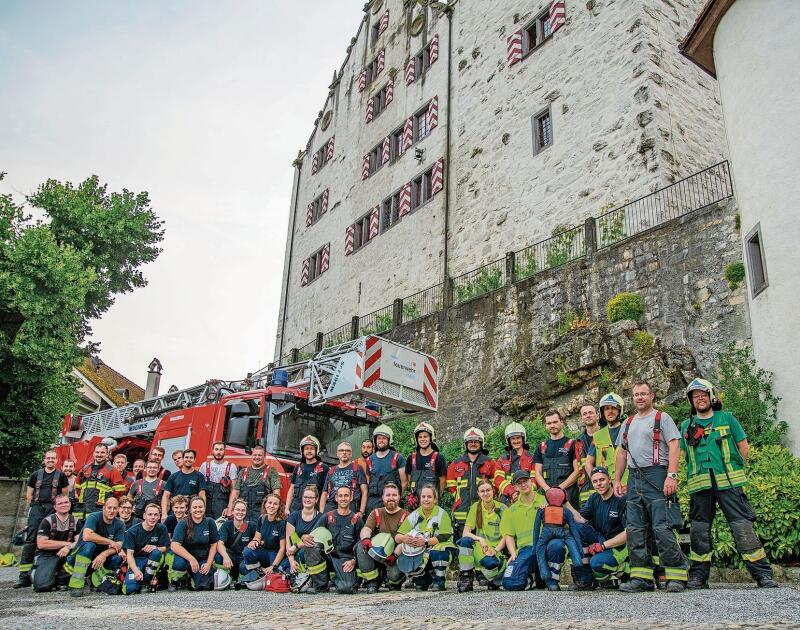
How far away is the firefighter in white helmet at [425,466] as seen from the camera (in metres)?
8.62

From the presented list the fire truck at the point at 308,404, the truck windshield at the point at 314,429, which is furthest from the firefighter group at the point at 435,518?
the fire truck at the point at 308,404

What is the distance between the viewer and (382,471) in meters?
8.86

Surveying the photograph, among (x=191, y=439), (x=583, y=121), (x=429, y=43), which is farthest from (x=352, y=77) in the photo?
(x=191, y=439)

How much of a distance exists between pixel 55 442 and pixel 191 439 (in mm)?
8586

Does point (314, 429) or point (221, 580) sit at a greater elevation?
point (314, 429)

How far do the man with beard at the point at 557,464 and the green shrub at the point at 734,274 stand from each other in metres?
6.24

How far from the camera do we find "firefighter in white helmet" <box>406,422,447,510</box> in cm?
862

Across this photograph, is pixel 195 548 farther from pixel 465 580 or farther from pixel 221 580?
pixel 465 580

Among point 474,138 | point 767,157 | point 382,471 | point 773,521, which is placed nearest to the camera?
point 773,521

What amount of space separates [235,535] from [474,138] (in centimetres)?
1661

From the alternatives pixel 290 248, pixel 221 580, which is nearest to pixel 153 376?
pixel 290 248

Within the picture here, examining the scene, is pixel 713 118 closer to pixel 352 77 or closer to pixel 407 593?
pixel 407 593

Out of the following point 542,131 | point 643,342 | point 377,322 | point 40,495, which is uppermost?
point 542,131

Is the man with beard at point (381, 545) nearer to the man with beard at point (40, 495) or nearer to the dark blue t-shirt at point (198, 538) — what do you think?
the dark blue t-shirt at point (198, 538)
